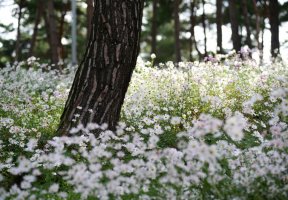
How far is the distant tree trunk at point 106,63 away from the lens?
577cm

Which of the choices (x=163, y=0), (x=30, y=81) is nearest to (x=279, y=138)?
(x=30, y=81)

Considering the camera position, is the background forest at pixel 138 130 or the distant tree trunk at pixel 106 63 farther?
the distant tree trunk at pixel 106 63

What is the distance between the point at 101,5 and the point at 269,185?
3.40m

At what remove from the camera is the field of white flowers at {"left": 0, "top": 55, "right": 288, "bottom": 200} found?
3.27 meters

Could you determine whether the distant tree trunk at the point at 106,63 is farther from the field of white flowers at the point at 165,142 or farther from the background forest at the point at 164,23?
the background forest at the point at 164,23

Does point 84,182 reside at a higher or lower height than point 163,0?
lower

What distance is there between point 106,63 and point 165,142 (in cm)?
130

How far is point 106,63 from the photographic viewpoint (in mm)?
5781

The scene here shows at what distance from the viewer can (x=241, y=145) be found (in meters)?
5.62

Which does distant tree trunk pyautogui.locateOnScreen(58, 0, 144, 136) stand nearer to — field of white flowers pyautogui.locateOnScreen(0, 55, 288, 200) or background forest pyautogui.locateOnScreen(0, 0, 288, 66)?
field of white flowers pyautogui.locateOnScreen(0, 55, 288, 200)

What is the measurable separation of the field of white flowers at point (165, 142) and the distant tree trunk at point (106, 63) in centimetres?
29

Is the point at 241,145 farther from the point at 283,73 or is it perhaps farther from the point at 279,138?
the point at 283,73

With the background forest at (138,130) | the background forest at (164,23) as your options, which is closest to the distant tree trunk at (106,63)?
the background forest at (138,130)

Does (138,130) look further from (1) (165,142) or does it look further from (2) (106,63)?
(2) (106,63)
